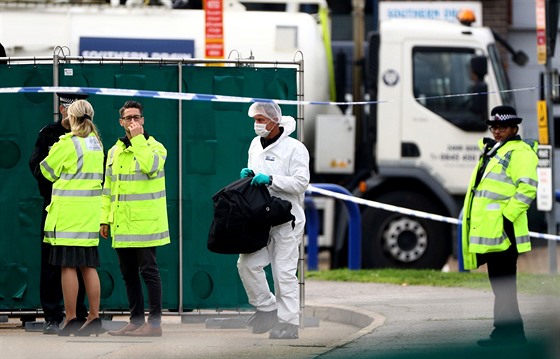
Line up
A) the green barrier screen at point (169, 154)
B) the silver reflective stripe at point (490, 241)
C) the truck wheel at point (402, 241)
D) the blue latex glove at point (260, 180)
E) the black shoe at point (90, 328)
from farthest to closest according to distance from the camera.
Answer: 1. the truck wheel at point (402, 241)
2. the green barrier screen at point (169, 154)
3. the black shoe at point (90, 328)
4. the blue latex glove at point (260, 180)
5. the silver reflective stripe at point (490, 241)

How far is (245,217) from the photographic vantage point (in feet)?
26.7

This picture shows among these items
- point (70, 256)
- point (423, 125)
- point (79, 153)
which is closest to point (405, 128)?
point (423, 125)

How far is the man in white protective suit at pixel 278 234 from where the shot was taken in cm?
833

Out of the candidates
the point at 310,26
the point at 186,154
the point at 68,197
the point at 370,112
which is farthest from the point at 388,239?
the point at 68,197

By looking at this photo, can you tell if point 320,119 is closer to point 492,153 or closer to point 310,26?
point 310,26

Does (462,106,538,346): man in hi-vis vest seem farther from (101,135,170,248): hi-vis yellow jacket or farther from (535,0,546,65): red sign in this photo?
(535,0,546,65): red sign

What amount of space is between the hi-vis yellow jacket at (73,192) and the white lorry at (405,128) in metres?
6.63

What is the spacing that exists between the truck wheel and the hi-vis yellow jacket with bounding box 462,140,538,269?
6834 millimetres

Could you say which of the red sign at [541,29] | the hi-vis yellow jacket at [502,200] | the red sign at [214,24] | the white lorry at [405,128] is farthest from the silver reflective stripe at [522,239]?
the white lorry at [405,128]

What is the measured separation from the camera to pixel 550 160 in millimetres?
12867

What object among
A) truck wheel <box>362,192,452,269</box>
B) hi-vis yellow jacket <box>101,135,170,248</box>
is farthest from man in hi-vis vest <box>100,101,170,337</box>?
truck wheel <box>362,192,452,269</box>

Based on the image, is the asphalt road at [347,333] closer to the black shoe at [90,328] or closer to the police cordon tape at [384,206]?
the black shoe at [90,328]

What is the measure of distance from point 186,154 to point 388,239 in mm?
6274

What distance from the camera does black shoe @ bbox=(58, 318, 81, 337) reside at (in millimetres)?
8641
